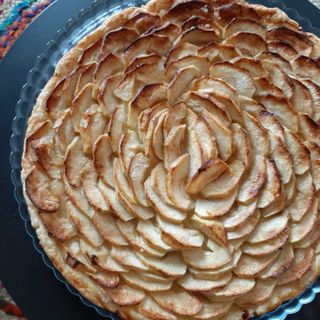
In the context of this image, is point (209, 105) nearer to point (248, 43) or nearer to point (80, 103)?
point (248, 43)

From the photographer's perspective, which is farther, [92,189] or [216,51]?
[216,51]

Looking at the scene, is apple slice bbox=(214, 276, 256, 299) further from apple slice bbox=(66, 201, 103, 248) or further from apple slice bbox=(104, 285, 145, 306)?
apple slice bbox=(66, 201, 103, 248)

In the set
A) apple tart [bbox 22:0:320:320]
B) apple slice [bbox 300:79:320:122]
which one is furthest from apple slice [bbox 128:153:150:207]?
apple slice [bbox 300:79:320:122]

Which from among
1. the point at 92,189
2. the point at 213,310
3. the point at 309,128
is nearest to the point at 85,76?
the point at 92,189

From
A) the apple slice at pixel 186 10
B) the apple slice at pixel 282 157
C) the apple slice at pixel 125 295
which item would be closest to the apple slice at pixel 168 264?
the apple slice at pixel 125 295

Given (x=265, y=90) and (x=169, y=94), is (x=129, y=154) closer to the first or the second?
(x=169, y=94)
